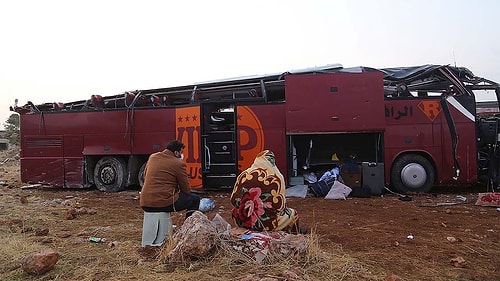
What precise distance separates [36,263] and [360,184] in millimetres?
7402

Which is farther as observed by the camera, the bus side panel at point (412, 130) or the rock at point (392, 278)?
the bus side panel at point (412, 130)

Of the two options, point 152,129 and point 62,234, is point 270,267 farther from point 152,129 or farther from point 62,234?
point 152,129

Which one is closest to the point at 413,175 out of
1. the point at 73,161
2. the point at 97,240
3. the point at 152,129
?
the point at 152,129

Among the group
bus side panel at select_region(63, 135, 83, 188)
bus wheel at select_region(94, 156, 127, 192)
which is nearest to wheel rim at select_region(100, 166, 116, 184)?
bus wheel at select_region(94, 156, 127, 192)

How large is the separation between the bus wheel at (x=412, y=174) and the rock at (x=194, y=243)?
6735 mm

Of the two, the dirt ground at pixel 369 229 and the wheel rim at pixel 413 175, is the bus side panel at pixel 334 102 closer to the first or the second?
the wheel rim at pixel 413 175

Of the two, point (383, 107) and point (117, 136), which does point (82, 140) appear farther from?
point (383, 107)

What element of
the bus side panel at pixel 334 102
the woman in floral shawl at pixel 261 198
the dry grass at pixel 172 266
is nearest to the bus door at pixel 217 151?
the bus side panel at pixel 334 102

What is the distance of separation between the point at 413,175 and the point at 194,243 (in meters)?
7.11

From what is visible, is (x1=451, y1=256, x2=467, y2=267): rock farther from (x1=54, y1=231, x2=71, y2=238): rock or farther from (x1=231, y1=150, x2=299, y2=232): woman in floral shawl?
(x1=54, y1=231, x2=71, y2=238): rock

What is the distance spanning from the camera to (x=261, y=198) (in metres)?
4.86

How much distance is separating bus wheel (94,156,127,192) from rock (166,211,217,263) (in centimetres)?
786

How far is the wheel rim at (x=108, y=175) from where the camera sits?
1204 cm

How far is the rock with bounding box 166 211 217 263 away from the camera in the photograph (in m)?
4.46
